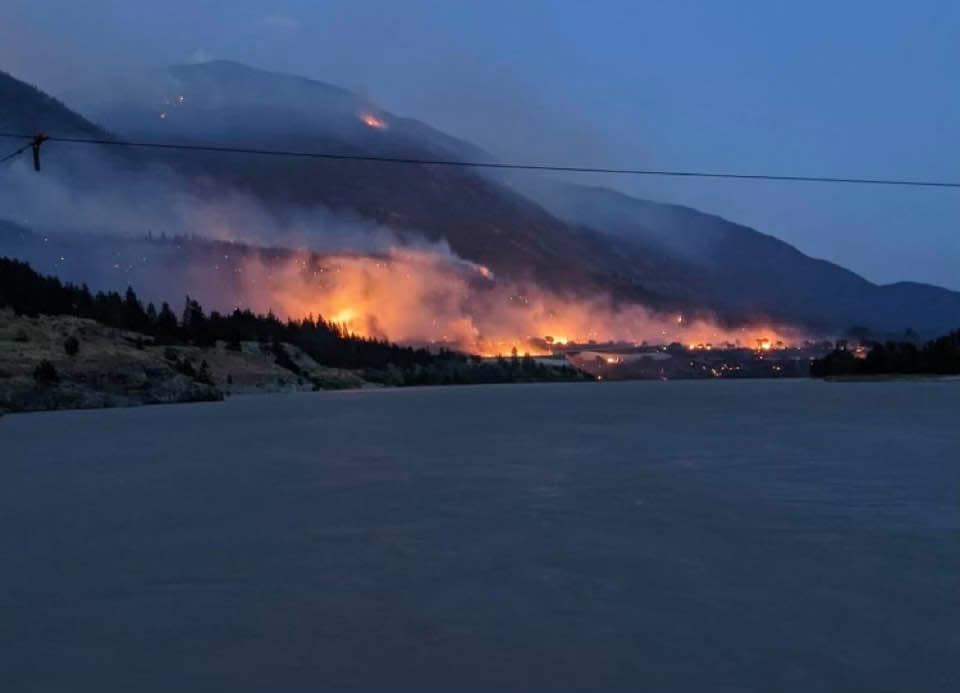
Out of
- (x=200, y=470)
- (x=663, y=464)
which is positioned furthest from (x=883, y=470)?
(x=200, y=470)

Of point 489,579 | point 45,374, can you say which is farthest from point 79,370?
point 489,579

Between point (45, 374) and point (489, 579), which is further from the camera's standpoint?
point (45, 374)

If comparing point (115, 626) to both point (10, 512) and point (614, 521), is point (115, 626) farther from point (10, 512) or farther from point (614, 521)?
point (10, 512)

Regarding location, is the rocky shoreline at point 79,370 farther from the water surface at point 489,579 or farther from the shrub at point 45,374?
the water surface at point 489,579

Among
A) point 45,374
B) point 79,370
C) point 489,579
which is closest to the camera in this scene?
→ point 489,579

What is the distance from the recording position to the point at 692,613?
44.2ft

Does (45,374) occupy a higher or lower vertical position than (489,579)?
lower

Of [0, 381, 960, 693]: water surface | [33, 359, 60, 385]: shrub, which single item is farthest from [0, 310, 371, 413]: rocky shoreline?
[0, 381, 960, 693]: water surface

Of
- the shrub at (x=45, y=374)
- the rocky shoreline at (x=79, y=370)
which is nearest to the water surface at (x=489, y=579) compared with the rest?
the rocky shoreline at (x=79, y=370)

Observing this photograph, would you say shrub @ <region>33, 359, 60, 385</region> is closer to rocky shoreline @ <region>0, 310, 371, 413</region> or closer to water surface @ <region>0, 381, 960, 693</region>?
rocky shoreline @ <region>0, 310, 371, 413</region>

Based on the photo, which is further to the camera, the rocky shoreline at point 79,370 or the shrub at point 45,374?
the shrub at point 45,374

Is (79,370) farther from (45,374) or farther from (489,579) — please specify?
(489,579)

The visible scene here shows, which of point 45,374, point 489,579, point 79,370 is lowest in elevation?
point 45,374

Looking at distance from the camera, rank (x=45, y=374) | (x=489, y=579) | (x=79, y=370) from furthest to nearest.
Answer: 1. (x=79, y=370)
2. (x=45, y=374)
3. (x=489, y=579)
